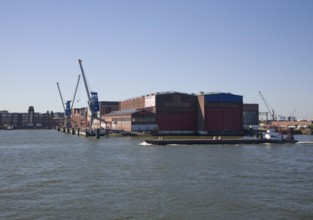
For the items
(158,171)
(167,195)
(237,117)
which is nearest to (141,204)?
(167,195)

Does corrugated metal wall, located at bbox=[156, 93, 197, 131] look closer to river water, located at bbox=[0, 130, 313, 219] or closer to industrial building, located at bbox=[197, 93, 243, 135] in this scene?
industrial building, located at bbox=[197, 93, 243, 135]

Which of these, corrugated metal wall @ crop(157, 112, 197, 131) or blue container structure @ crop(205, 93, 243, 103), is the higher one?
blue container structure @ crop(205, 93, 243, 103)

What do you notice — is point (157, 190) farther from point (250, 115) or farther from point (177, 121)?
point (250, 115)

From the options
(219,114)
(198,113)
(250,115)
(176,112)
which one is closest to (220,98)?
(219,114)

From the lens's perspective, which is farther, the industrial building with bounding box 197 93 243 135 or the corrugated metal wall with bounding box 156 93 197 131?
the corrugated metal wall with bounding box 156 93 197 131

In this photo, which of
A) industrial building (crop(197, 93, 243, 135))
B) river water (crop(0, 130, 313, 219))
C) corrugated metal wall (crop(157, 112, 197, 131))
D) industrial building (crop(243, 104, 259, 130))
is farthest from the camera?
industrial building (crop(243, 104, 259, 130))

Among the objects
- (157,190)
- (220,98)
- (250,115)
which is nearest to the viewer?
(157,190)

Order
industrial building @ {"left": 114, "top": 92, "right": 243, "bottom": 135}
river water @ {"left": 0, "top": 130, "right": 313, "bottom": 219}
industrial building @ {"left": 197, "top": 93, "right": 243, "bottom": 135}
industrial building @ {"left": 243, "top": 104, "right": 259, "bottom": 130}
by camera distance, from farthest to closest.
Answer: industrial building @ {"left": 243, "top": 104, "right": 259, "bottom": 130} < industrial building @ {"left": 114, "top": 92, "right": 243, "bottom": 135} < industrial building @ {"left": 197, "top": 93, "right": 243, "bottom": 135} < river water @ {"left": 0, "top": 130, "right": 313, "bottom": 219}

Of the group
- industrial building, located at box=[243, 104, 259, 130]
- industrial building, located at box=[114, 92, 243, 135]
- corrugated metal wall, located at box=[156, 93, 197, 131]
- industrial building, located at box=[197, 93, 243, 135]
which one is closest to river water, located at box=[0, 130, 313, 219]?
industrial building, located at box=[197, 93, 243, 135]

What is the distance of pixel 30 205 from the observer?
18.7 metres

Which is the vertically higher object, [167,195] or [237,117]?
[237,117]

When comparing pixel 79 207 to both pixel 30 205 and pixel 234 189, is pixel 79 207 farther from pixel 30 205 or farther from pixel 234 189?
pixel 234 189

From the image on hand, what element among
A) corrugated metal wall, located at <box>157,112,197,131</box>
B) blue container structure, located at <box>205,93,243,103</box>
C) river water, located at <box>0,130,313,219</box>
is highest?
blue container structure, located at <box>205,93,243,103</box>

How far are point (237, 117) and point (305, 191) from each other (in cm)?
6876
